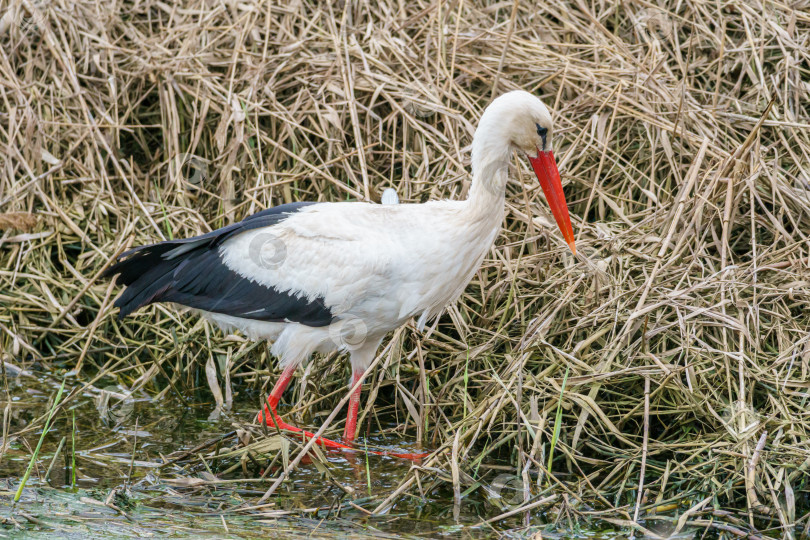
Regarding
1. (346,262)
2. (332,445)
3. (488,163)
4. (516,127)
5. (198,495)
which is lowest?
(332,445)

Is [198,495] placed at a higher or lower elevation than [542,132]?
lower

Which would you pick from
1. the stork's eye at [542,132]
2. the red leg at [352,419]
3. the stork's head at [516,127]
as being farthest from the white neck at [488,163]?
the red leg at [352,419]

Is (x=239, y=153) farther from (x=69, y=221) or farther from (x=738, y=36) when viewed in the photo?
(x=738, y=36)

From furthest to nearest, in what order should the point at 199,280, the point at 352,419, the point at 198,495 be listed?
the point at 199,280, the point at 352,419, the point at 198,495

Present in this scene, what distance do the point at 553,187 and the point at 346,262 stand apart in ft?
3.35

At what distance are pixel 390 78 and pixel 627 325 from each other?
8.15ft

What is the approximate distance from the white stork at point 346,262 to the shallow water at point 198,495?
0.31 meters

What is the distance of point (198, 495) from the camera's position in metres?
3.83

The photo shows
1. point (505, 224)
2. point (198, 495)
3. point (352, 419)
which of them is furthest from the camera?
point (505, 224)

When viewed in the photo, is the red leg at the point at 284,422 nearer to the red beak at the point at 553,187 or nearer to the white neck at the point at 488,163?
the white neck at the point at 488,163

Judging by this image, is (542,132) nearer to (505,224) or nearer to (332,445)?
(505,224)

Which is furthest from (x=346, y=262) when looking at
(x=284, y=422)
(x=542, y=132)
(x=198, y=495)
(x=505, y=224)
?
(x=505, y=224)

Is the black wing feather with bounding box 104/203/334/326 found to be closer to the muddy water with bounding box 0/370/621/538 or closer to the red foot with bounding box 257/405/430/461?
the red foot with bounding box 257/405/430/461

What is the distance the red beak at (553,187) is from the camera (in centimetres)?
439
